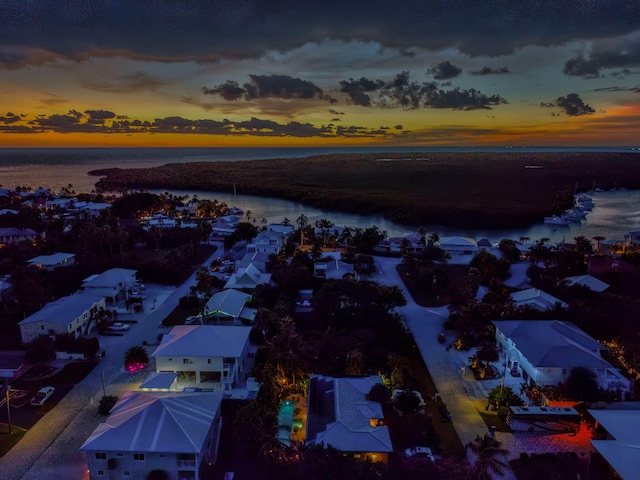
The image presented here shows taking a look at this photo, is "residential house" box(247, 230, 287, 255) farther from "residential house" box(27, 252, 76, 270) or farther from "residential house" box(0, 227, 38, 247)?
"residential house" box(0, 227, 38, 247)

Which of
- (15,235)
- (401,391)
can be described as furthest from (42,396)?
(15,235)

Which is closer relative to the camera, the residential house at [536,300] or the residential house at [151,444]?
the residential house at [151,444]

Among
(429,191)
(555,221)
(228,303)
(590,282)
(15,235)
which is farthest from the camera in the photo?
(429,191)

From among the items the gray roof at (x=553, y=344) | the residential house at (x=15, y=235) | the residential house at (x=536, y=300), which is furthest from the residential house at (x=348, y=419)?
the residential house at (x=15, y=235)

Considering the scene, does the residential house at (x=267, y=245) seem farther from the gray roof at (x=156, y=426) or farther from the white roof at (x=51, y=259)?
the gray roof at (x=156, y=426)

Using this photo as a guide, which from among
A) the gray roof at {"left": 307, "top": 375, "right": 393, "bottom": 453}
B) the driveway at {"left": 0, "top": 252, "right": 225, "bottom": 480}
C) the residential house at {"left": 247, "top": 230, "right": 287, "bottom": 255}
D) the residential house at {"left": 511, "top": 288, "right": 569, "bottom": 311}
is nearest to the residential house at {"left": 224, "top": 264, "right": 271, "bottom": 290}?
the driveway at {"left": 0, "top": 252, "right": 225, "bottom": 480}

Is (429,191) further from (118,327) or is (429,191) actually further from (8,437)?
(8,437)

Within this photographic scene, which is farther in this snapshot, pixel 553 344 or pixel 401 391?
pixel 553 344
